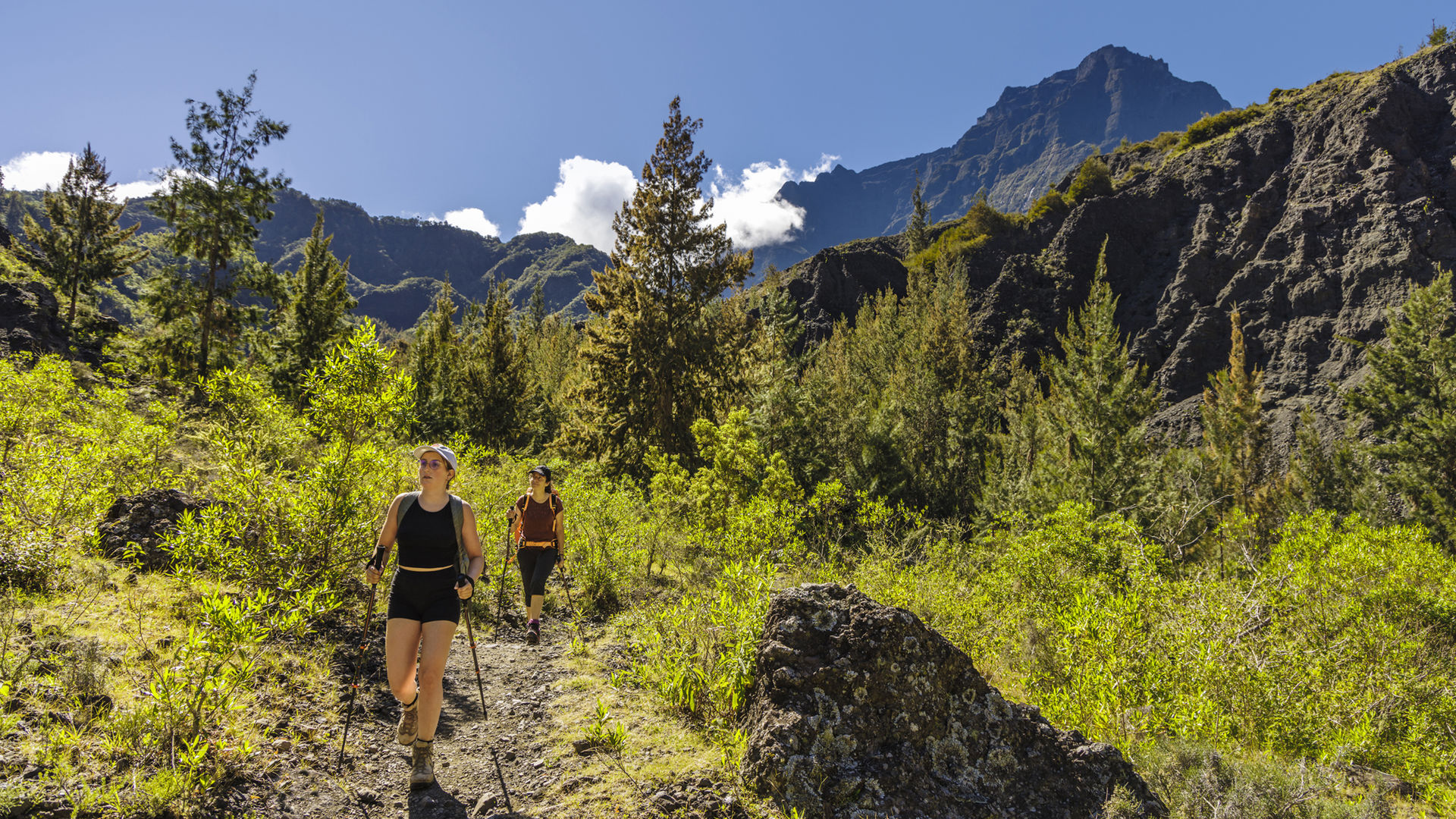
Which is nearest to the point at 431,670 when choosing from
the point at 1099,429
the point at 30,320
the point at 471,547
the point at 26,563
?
the point at 471,547

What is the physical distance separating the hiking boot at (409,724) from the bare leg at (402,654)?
0.05 meters

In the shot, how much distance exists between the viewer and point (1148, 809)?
10.1 feet

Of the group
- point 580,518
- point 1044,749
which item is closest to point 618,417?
point 580,518

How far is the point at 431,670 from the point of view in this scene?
344 centimetres

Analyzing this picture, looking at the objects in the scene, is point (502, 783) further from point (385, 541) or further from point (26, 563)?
point (26, 563)

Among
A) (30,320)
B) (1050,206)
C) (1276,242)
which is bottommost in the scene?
(30,320)

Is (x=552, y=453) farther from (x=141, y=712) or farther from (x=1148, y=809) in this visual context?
(x=1148, y=809)

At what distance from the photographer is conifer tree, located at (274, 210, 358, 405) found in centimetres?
2025

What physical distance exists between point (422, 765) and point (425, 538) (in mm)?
1355

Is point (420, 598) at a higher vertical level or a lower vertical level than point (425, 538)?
lower

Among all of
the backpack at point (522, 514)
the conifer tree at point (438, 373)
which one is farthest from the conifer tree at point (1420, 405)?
the conifer tree at point (438, 373)

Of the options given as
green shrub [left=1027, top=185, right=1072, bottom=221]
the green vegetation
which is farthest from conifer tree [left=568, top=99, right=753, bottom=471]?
green shrub [left=1027, top=185, right=1072, bottom=221]

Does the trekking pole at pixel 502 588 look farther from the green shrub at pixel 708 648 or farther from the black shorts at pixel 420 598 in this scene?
the black shorts at pixel 420 598

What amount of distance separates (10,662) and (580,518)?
5.20 m
